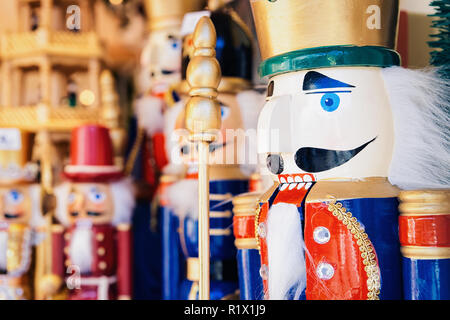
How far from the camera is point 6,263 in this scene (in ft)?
6.29

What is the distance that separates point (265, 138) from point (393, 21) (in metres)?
0.38

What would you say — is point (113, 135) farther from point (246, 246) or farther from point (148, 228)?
point (246, 246)

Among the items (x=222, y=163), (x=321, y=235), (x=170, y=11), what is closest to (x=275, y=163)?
(x=321, y=235)

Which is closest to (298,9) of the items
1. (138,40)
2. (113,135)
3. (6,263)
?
(113,135)

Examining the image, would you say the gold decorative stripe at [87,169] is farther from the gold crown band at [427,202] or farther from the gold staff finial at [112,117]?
the gold crown band at [427,202]

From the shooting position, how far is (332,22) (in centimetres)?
109

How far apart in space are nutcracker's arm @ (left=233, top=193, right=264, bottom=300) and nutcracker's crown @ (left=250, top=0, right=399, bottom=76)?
33 centimetres

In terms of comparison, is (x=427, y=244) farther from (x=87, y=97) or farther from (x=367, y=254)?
(x=87, y=97)

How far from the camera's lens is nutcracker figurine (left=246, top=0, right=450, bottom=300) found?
1.02m

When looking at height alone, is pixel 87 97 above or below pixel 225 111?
above

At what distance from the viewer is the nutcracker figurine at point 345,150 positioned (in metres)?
1.02

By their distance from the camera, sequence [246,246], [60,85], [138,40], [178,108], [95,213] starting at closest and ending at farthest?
[246,246] → [178,108] → [95,213] → [138,40] → [60,85]

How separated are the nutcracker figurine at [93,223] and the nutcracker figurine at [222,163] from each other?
322 mm

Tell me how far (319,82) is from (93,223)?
107 cm
